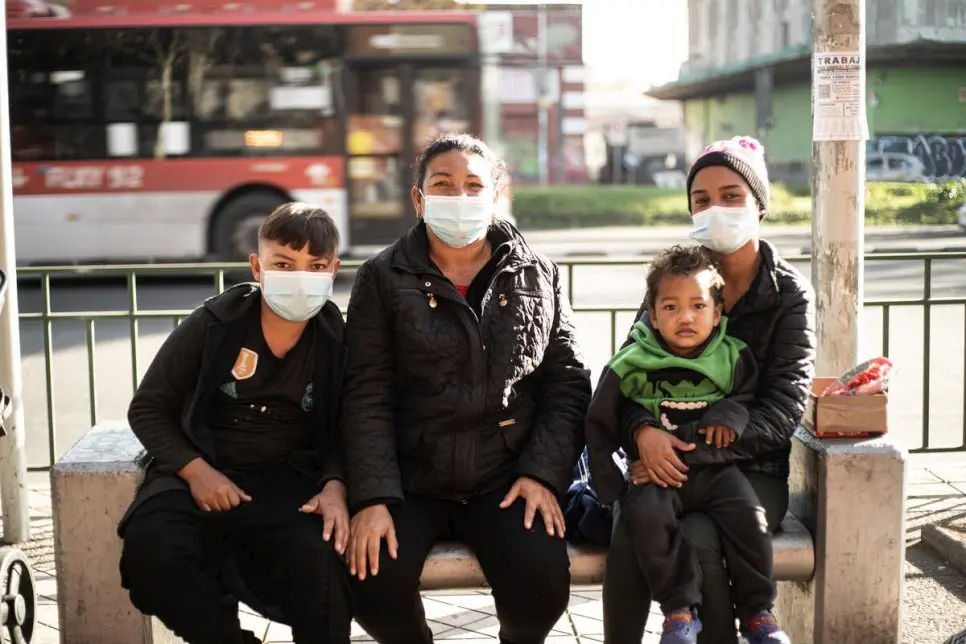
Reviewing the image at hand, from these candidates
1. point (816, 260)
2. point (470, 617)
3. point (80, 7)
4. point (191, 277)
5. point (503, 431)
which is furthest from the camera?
point (191, 277)

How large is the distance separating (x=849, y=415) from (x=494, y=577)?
1.17 metres

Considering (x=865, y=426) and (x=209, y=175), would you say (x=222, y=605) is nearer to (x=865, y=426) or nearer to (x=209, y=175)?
(x=865, y=426)

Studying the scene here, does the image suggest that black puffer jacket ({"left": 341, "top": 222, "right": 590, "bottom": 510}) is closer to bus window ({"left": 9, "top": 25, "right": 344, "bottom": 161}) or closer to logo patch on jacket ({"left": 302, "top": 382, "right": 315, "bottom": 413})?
logo patch on jacket ({"left": 302, "top": 382, "right": 315, "bottom": 413})

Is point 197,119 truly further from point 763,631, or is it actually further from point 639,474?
point 763,631

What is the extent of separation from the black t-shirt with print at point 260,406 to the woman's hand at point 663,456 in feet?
3.18

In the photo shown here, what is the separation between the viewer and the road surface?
24.9 ft

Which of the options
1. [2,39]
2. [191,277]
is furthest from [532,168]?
[2,39]

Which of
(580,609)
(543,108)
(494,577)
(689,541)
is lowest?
(580,609)

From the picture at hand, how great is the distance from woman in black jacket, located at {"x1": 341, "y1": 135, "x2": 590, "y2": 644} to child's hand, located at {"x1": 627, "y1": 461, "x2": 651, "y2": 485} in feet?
0.61

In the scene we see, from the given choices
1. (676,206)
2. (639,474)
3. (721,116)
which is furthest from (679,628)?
(721,116)

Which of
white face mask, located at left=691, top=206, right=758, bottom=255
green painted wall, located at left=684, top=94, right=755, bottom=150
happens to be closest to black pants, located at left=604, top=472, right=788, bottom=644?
white face mask, located at left=691, top=206, right=758, bottom=255

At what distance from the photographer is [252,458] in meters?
3.41

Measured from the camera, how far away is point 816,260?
472 cm

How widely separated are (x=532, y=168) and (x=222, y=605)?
51.6m
